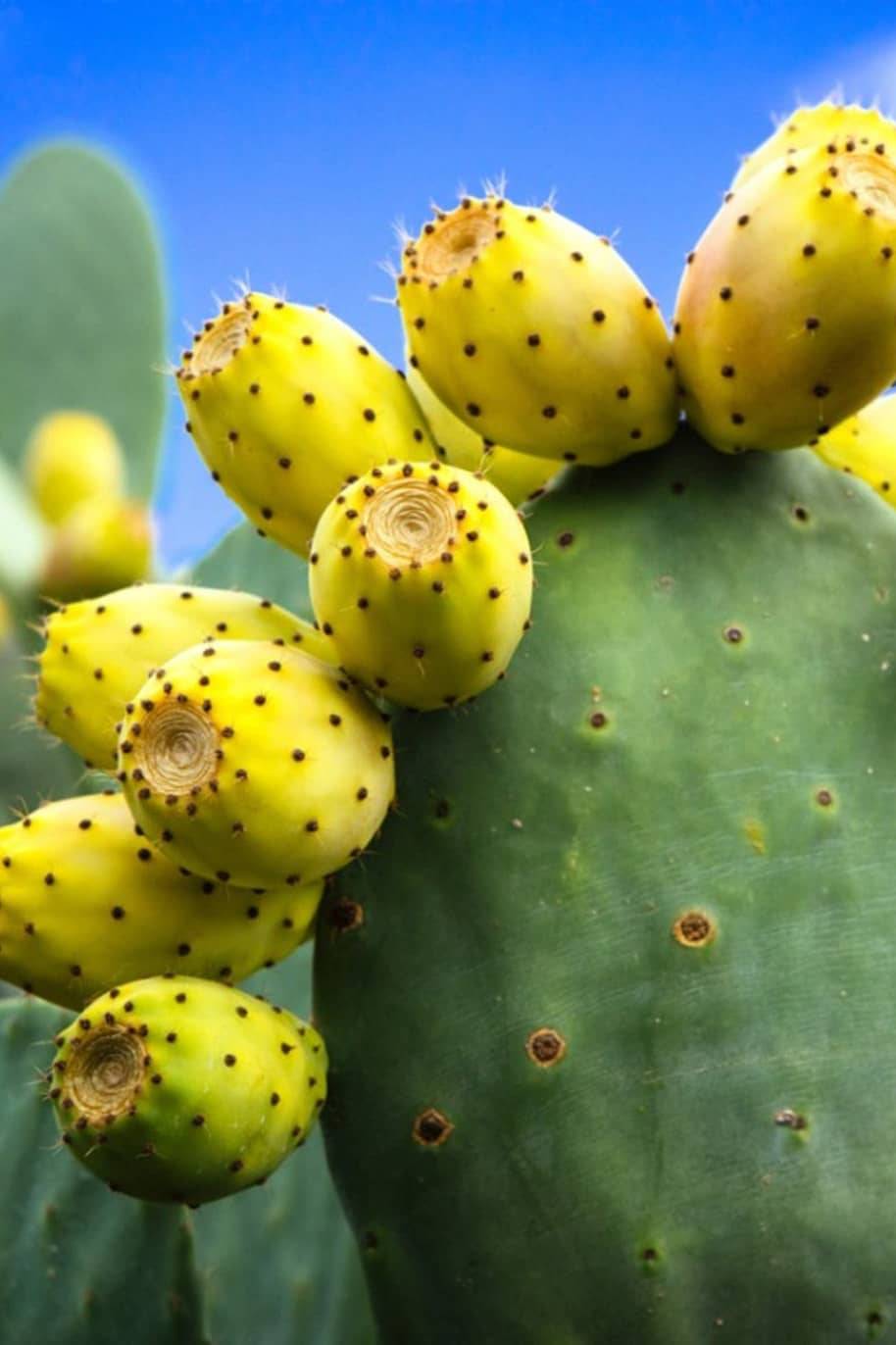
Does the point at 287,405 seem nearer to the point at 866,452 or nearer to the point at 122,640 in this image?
the point at 122,640

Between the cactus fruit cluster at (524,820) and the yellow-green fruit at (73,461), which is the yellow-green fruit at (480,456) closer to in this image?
the cactus fruit cluster at (524,820)

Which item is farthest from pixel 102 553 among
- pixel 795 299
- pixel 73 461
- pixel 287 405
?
pixel 795 299

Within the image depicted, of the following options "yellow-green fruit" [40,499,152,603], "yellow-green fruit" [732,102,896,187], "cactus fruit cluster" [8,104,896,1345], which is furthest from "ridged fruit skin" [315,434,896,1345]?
"yellow-green fruit" [40,499,152,603]

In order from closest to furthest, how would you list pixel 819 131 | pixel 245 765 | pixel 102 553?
pixel 245 765
pixel 819 131
pixel 102 553

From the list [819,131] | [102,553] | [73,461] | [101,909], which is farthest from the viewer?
[73,461]

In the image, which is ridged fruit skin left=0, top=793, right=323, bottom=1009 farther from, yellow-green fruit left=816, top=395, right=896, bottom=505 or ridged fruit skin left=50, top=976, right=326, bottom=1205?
yellow-green fruit left=816, top=395, right=896, bottom=505

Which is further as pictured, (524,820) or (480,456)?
(480,456)

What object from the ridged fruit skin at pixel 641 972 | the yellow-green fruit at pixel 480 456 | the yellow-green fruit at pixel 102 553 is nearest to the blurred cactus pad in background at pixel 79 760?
the yellow-green fruit at pixel 102 553

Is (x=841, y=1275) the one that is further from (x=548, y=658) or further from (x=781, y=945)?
(x=548, y=658)
